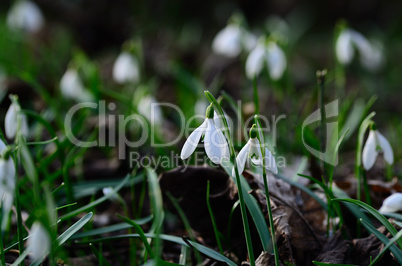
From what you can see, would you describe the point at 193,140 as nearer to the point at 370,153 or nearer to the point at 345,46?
the point at 370,153

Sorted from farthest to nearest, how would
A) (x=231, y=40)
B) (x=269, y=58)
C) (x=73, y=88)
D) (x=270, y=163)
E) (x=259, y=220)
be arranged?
(x=231, y=40) < (x=73, y=88) < (x=269, y=58) < (x=259, y=220) < (x=270, y=163)

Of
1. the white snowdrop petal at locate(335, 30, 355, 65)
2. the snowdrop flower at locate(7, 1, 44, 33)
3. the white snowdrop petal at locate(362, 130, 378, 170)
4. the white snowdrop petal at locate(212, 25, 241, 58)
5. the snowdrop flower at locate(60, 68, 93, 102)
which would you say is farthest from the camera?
the snowdrop flower at locate(7, 1, 44, 33)

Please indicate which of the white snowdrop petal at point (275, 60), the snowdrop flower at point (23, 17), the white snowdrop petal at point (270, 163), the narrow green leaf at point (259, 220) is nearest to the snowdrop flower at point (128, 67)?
the white snowdrop petal at point (275, 60)

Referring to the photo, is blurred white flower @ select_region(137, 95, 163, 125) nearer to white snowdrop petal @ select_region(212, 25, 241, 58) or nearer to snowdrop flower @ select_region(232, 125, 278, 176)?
white snowdrop petal @ select_region(212, 25, 241, 58)

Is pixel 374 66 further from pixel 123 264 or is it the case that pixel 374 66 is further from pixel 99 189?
pixel 123 264

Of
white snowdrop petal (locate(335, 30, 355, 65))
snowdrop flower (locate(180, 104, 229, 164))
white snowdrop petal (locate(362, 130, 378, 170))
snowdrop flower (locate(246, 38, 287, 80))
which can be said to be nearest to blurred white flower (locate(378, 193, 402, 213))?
white snowdrop petal (locate(362, 130, 378, 170))

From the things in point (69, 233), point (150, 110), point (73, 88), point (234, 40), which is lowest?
point (69, 233)

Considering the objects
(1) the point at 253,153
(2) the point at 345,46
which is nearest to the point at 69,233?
(1) the point at 253,153
